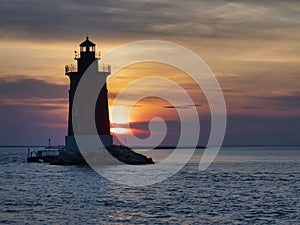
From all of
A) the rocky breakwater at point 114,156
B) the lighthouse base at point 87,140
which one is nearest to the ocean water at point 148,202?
the lighthouse base at point 87,140

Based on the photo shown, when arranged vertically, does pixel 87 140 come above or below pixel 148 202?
above

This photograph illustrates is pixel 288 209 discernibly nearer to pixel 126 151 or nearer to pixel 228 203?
pixel 228 203

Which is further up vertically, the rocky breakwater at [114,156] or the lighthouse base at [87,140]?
the lighthouse base at [87,140]

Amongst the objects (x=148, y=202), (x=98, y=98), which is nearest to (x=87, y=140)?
(x=98, y=98)

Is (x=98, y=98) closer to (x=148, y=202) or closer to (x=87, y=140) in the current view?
(x=87, y=140)

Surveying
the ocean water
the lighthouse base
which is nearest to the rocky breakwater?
the lighthouse base

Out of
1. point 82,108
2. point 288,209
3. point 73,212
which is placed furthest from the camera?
point 82,108

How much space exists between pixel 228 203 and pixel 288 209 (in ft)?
12.7

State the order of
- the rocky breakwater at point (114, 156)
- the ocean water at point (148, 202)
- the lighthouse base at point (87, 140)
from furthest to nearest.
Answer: the rocky breakwater at point (114, 156), the lighthouse base at point (87, 140), the ocean water at point (148, 202)

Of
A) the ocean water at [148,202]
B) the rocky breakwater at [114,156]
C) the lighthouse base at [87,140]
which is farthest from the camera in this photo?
the rocky breakwater at [114,156]

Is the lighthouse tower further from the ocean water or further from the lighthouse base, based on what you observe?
the ocean water

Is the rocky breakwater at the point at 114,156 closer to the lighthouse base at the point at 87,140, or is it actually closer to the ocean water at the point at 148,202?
the lighthouse base at the point at 87,140

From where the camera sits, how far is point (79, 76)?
61.8 meters

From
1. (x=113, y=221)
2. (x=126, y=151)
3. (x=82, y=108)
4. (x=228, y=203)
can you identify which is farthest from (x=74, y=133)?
(x=113, y=221)
